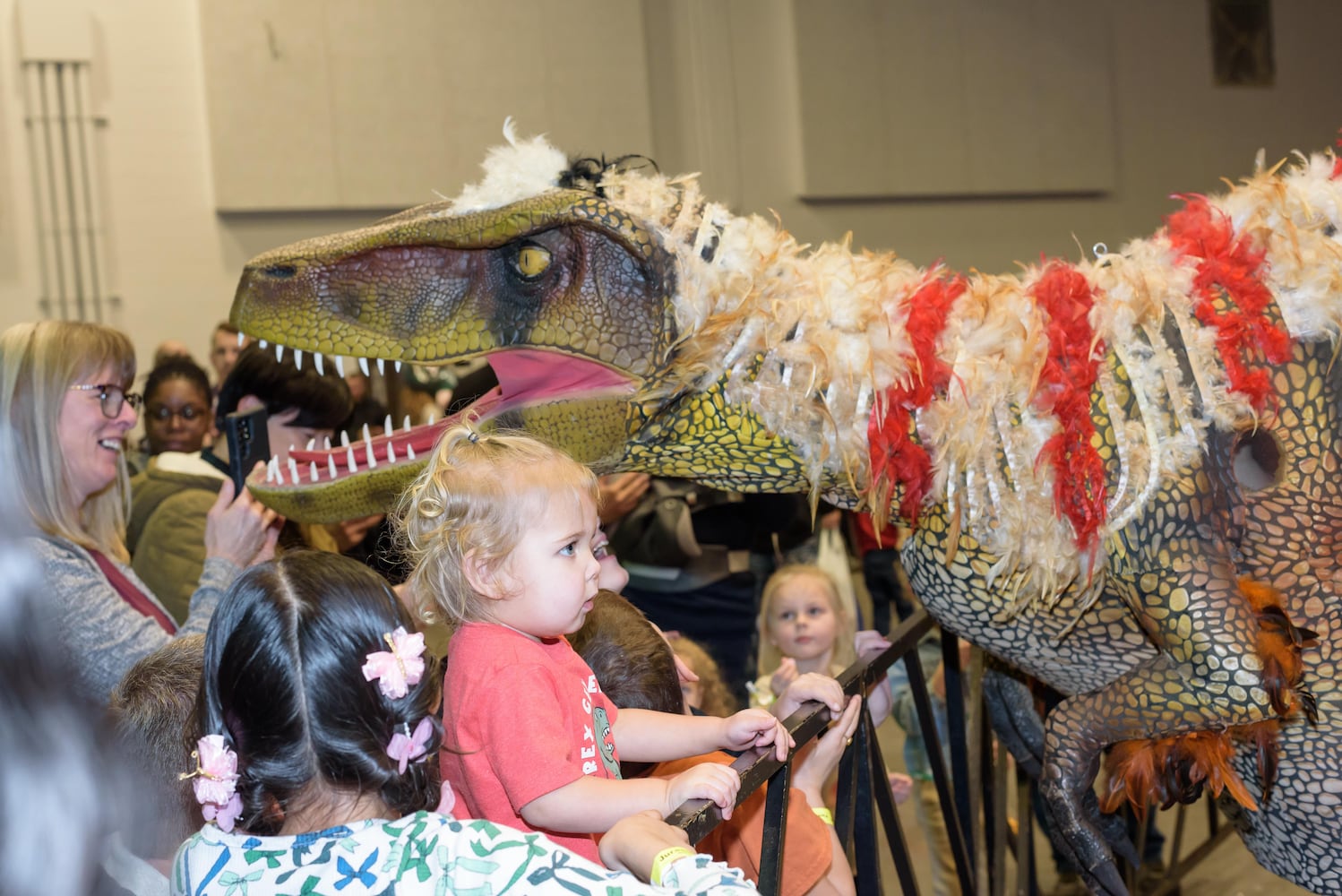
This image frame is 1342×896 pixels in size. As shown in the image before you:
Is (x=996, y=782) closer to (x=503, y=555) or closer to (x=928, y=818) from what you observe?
(x=928, y=818)

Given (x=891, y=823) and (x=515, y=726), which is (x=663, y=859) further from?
(x=891, y=823)

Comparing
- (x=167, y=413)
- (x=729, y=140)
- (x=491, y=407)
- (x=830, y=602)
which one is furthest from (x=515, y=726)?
(x=729, y=140)

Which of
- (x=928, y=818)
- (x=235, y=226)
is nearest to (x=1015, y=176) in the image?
(x=235, y=226)

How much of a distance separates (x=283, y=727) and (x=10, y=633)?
17.5 inches

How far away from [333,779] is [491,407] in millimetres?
893

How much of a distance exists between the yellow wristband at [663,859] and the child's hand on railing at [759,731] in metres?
0.36

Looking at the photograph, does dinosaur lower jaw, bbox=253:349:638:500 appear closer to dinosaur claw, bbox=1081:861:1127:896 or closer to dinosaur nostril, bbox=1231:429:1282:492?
dinosaur nostril, bbox=1231:429:1282:492

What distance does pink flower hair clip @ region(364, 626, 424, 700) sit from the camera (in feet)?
4.18

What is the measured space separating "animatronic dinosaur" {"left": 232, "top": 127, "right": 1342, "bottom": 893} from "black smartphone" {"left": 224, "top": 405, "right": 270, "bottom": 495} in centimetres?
46

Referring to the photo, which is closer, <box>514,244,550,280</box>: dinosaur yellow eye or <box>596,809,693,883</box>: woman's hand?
<box>596,809,693,883</box>: woman's hand

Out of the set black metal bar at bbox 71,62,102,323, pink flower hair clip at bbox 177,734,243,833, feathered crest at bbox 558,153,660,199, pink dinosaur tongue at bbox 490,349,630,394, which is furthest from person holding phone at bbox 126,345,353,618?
black metal bar at bbox 71,62,102,323

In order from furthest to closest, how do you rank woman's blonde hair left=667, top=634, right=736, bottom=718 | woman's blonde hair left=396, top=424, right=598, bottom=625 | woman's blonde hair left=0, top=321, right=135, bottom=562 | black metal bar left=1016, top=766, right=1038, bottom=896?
black metal bar left=1016, top=766, right=1038, bottom=896
woman's blonde hair left=667, top=634, right=736, bottom=718
woman's blonde hair left=0, top=321, right=135, bottom=562
woman's blonde hair left=396, top=424, right=598, bottom=625

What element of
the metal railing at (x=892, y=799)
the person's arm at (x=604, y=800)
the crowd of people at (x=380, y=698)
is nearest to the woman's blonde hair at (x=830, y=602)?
the metal railing at (x=892, y=799)

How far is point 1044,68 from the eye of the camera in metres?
10.9
